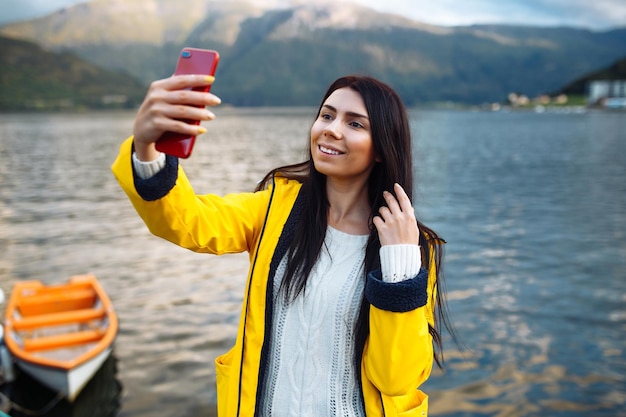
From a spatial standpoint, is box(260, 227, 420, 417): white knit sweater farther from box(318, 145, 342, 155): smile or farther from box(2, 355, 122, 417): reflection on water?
box(2, 355, 122, 417): reflection on water

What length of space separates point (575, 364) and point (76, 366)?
9.21 meters

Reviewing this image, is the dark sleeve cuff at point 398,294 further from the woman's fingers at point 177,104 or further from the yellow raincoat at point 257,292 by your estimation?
the woman's fingers at point 177,104

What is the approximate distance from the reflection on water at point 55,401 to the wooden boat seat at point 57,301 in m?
1.71

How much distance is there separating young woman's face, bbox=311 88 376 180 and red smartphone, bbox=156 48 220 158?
32.8 inches

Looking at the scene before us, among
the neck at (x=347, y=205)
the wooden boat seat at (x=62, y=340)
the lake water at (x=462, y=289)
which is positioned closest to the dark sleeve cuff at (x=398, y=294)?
the neck at (x=347, y=205)

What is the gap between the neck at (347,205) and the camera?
296cm

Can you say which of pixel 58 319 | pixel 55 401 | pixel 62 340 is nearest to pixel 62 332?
pixel 58 319

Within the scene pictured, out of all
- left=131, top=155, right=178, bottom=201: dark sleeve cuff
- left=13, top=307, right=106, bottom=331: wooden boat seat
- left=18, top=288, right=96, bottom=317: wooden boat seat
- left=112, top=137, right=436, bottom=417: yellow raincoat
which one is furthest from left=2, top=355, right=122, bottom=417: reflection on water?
left=131, top=155, right=178, bottom=201: dark sleeve cuff

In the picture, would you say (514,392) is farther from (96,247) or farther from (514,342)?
(96,247)

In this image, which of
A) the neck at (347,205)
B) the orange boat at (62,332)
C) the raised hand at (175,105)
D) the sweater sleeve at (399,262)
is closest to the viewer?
the raised hand at (175,105)

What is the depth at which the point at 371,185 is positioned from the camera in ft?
10.1

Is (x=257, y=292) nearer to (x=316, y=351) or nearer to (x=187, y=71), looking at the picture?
(x=316, y=351)

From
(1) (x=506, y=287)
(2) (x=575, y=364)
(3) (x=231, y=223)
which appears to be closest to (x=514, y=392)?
(2) (x=575, y=364)

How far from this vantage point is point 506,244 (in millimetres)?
19750
